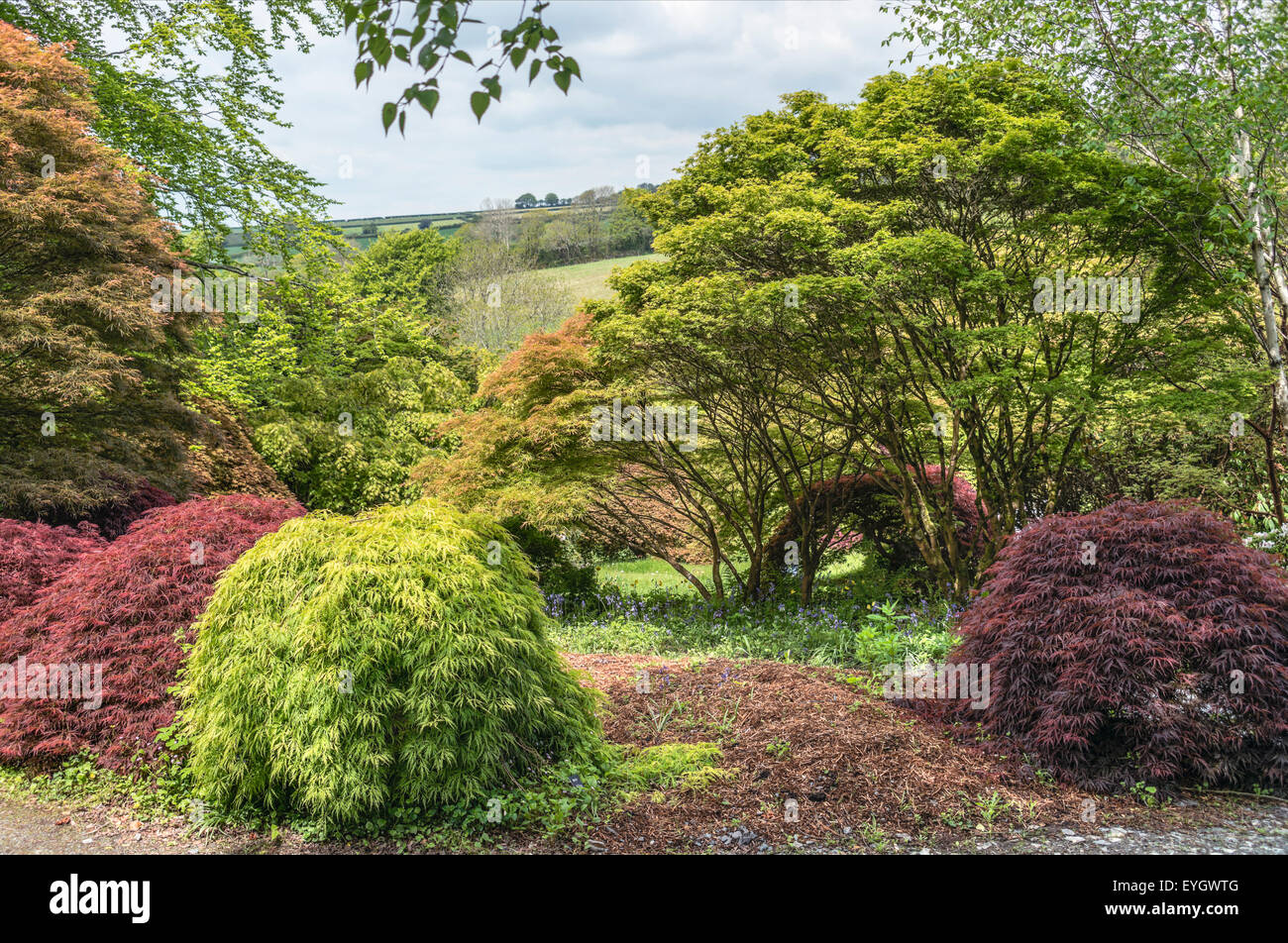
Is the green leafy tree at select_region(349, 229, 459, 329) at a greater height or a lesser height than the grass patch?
greater

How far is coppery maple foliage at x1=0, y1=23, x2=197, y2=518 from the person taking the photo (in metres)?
7.41

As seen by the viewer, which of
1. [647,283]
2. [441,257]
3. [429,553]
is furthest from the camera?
[441,257]

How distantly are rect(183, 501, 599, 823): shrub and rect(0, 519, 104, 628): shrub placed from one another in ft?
8.92

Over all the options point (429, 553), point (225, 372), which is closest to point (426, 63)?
point (429, 553)

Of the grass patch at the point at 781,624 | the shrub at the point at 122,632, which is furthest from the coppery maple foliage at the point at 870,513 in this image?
the shrub at the point at 122,632

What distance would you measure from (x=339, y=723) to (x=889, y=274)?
6.06 metres

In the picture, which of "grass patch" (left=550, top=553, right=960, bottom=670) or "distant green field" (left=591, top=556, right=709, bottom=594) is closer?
"grass patch" (left=550, top=553, right=960, bottom=670)

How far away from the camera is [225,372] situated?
1531cm

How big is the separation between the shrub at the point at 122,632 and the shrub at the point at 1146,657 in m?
5.10

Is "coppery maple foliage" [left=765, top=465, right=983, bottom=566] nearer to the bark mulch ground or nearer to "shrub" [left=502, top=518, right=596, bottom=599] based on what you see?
"shrub" [left=502, top=518, right=596, bottom=599]

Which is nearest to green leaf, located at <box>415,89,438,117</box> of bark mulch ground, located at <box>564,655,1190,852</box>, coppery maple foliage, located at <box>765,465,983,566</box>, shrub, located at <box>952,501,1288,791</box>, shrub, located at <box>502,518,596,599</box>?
bark mulch ground, located at <box>564,655,1190,852</box>

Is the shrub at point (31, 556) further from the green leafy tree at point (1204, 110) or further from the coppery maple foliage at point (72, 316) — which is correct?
the green leafy tree at point (1204, 110)

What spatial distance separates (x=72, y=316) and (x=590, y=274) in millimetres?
38180
